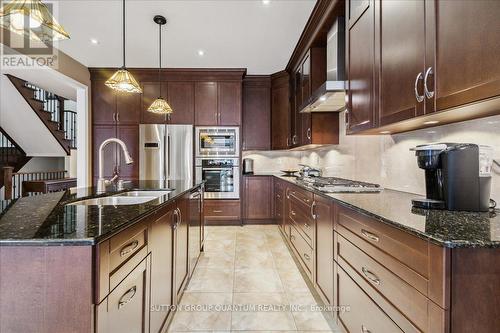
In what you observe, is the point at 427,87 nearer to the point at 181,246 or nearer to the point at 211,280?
the point at 181,246

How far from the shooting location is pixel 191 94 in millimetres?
4625

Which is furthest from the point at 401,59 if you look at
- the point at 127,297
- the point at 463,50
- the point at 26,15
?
the point at 26,15

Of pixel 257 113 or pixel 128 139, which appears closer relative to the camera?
pixel 128 139

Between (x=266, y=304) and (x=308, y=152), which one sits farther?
(x=308, y=152)

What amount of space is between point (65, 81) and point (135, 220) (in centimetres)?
418

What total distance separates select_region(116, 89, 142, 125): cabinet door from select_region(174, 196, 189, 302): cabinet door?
9.59 feet

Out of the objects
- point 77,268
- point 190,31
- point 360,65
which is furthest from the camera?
point 190,31

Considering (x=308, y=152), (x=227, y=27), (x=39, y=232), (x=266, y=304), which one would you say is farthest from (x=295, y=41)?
(x=39, y=232)

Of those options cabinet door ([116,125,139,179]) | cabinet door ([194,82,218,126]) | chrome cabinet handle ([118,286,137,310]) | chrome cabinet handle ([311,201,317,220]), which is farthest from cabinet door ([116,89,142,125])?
chrome cabinet handle ([118,286,137,310])

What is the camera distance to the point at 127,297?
1.07m

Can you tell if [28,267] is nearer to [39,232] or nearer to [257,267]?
[39,232]

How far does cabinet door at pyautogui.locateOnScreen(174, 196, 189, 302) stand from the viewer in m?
1.92

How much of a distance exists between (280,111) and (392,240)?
391 cm
